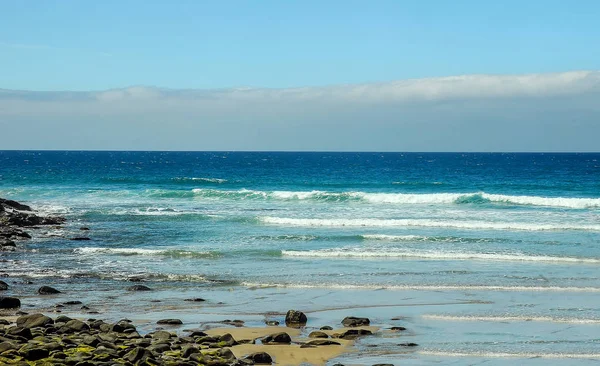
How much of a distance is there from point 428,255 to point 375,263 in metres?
2.33

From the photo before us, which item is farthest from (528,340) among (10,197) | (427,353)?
(10,197)

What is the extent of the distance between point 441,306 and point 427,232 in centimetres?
1461

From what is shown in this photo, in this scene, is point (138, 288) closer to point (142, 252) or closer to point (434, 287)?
point (142, 252)

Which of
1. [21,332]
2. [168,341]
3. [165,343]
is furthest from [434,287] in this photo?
[21,332]

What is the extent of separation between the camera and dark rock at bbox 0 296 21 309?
17.0 m

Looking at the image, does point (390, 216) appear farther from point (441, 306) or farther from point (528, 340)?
point (528, 340)

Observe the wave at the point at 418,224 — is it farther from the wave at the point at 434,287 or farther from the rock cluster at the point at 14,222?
the wave at the point at 434,287

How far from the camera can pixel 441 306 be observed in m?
17.5

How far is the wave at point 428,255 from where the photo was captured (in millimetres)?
24450

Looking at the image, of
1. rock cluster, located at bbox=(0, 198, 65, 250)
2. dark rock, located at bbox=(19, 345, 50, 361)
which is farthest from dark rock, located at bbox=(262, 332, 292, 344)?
rock cluster, located at bbox=(0, 198, 65, 250)

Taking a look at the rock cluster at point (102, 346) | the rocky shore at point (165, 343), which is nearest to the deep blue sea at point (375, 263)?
the rocky shore at point (165, 343)

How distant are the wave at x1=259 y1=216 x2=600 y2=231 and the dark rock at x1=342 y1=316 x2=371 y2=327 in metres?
19.0

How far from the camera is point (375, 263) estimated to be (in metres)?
23.9

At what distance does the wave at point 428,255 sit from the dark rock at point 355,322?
383 inches
